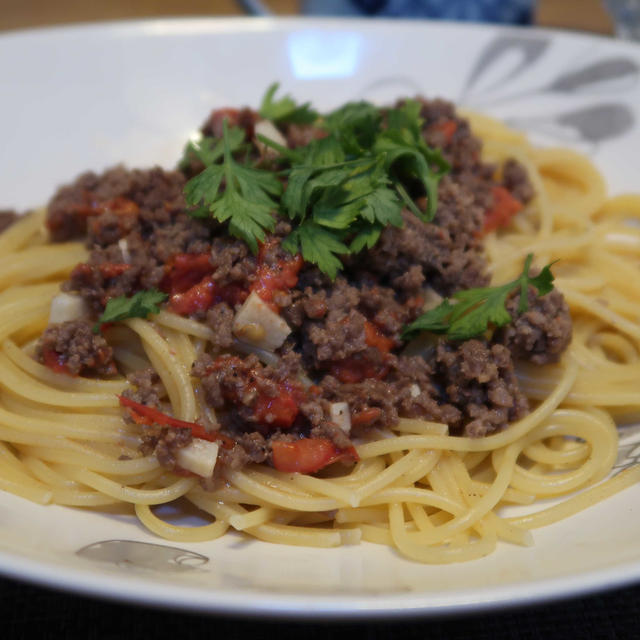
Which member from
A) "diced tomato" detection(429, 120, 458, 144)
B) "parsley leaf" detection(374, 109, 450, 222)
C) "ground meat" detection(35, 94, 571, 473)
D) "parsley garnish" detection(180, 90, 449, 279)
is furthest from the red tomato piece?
"diced tomato" detection(429, 120, 458, 144)

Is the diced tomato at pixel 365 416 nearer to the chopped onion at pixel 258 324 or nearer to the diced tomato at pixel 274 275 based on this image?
the chopped onion at pixel 258 324

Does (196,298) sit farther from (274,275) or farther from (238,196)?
(238,196)

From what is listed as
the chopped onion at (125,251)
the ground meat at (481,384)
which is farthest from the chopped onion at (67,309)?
the ground meat at (481,384)

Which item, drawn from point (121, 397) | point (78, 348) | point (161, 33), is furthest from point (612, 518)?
point (161, 33)

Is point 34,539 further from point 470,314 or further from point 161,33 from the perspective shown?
point 161,33

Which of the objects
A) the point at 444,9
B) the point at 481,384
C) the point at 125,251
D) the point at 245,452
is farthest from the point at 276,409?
the point at 444,9
